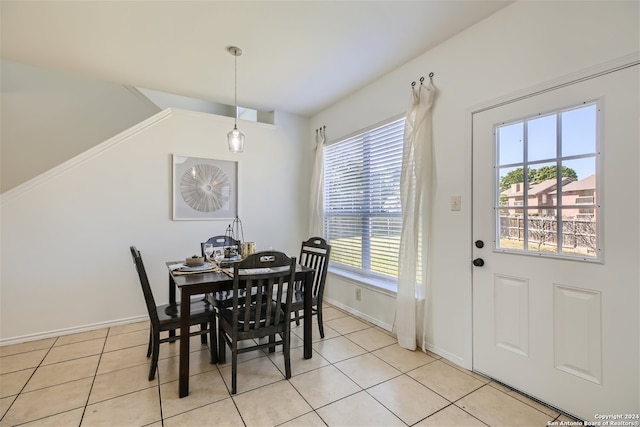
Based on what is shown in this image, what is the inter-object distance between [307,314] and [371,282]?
3.53 ft

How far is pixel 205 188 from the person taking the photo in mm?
3602

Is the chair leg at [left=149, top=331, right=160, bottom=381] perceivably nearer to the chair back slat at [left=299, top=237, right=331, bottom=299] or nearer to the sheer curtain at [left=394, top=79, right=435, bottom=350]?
the chair back slat at [left=299, top=237, right=331, bottom=299]

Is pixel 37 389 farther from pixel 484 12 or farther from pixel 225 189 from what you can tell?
pixel 484 12

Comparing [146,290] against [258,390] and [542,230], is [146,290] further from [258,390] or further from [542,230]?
[542,230]

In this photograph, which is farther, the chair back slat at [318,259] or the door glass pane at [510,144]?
the chair back slat at [318,259]

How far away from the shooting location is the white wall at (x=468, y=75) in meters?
1.64

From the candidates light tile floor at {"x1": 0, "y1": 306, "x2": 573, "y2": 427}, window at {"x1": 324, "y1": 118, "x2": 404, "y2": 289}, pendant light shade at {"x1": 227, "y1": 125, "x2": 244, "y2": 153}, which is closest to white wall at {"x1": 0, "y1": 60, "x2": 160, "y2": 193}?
light tile floor at {"x1": 0, "y1": 306, "x2": 573, "y2": 427}

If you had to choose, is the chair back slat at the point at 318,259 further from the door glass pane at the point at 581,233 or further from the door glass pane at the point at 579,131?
the door glass pane at the point at 579,131

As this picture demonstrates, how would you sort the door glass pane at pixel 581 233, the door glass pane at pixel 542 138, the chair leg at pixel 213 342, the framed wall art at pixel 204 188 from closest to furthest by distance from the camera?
the door glass pane at pixel 581 233 < the door glass pane at pixel 542 138 < the chair leg at pixel 213 342 < the framed wall art at pixel 204 188

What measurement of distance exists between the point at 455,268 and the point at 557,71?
4.88 feet

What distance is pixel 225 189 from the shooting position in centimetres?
373

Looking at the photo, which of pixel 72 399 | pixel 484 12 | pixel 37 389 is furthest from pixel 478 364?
pixel 37 389

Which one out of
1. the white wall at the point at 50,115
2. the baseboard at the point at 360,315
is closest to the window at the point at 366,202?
the baseboard at the point at 360,315

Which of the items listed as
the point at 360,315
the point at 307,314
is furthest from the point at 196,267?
the point at 360,315
